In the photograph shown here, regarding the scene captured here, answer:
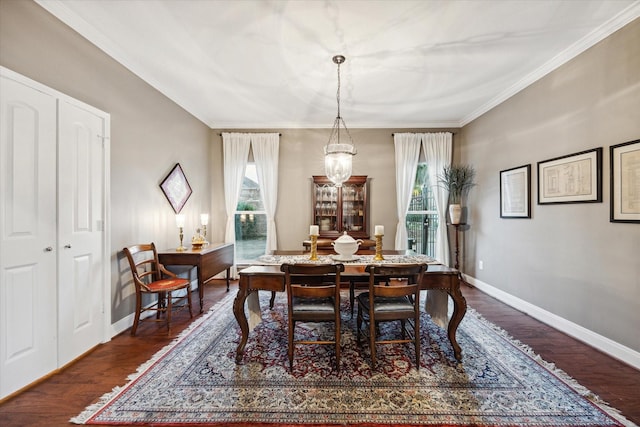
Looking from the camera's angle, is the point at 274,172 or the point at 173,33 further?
the point at 274,172

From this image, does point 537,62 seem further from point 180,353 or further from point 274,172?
point 180,353

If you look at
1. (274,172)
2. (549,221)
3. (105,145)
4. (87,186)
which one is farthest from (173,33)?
(549,221)

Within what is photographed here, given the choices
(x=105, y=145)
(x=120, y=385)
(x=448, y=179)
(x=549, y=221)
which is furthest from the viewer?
(x=448, y=179)

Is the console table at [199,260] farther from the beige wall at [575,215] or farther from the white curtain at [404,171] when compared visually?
the beige wall at [575,215]

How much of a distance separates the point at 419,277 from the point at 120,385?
2.33m

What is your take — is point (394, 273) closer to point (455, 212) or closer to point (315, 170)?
point (455, 212)

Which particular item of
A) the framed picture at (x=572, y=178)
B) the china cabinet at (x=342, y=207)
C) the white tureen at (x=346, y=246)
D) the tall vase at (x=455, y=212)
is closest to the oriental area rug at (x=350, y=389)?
the white tureen at (x=346, y=246)

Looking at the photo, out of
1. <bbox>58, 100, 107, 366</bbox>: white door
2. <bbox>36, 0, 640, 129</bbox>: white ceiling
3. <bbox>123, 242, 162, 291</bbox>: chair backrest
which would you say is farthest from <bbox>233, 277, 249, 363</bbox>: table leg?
<bbox>36, 0, 640, 129</bbox>: white ceiling

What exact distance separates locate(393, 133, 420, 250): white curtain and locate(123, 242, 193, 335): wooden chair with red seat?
3523 mm

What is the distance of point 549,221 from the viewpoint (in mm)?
2975

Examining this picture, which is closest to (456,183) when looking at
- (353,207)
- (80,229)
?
(353,207)

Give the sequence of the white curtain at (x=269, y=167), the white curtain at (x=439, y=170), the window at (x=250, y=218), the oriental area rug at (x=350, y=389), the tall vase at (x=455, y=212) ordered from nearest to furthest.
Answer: the oriental area rug at (x=350, y=389) < the tall vase at (x=455, y=212) < the white curtain at (x=439, y=170) < the white curtain at (x=269, y=167) < the window at (x=250, y=218)

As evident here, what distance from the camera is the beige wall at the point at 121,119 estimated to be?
1930mm

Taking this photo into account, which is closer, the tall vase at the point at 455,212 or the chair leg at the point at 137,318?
the chair leg at the point at 137,318
